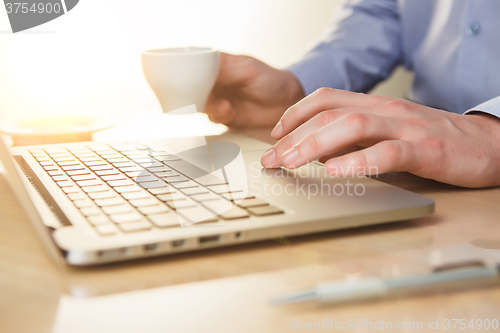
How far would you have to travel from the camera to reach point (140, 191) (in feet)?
1.35

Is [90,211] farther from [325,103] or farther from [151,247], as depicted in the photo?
[325,103]

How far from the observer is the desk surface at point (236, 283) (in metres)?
0.26

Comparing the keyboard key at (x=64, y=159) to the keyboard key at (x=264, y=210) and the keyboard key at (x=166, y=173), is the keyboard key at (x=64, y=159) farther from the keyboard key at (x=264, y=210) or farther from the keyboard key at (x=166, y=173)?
the keyboard key at (x=264, y=210)

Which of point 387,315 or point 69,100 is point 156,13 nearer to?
point 69,100

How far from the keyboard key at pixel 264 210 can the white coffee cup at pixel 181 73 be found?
0.42 meters

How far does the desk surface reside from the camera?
261 millimetres

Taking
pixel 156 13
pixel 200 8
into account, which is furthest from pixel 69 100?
pixel 200 8

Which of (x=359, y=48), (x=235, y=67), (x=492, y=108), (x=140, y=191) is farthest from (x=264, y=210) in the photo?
(x=359, y=48)

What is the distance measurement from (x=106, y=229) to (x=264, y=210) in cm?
12

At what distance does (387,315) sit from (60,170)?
377 mm

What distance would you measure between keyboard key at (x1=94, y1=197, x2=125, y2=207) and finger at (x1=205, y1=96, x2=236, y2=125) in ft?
1.69

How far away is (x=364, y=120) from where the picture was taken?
1.52ft
